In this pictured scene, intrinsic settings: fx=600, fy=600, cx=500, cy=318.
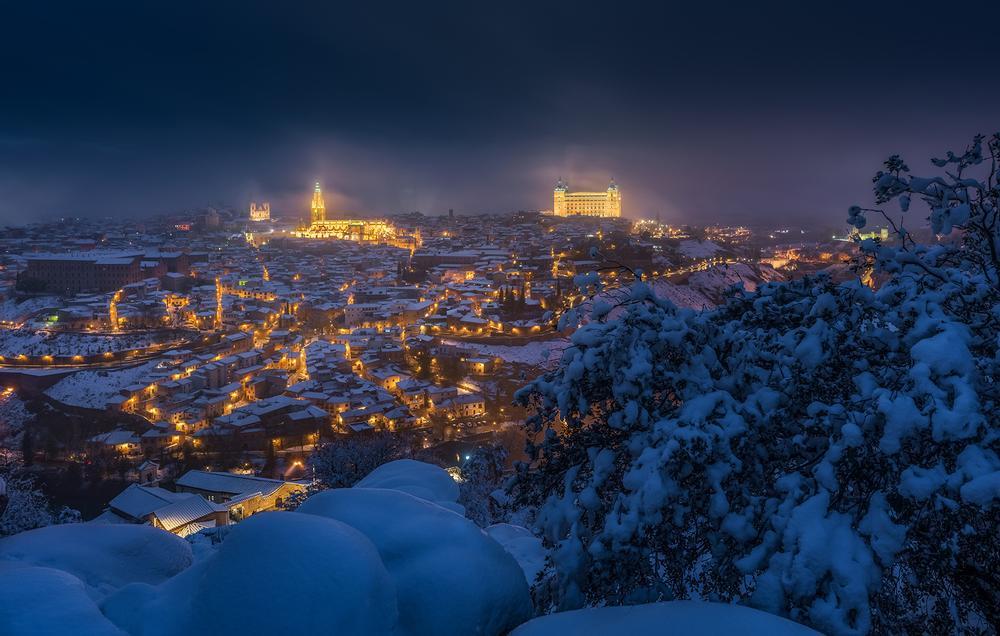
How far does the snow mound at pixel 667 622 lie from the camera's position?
2.35 meters

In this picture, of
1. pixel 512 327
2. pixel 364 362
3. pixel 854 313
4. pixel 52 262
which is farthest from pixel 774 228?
pixel 854 313

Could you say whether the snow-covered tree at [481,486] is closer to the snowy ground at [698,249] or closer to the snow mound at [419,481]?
the snow mound at [419,481]

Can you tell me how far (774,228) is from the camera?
371 ft

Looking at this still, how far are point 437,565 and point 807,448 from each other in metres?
2.06

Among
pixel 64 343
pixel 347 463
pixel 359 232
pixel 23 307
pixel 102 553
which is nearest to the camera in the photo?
pixel 102 553

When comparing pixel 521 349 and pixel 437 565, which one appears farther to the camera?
pixel 521 349

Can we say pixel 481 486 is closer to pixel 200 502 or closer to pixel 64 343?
pixel 200 502

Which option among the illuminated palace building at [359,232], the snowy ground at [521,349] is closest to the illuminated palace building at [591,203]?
the illuminated palace building at [359,232]

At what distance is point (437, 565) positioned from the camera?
289cm

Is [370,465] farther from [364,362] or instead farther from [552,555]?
[364,362]

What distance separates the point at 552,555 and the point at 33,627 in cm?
229

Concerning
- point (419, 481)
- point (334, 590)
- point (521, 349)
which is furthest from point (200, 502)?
point (521, 349)

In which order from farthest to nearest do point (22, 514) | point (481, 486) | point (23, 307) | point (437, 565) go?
point (23, 307), point (481, 486), point (22, 514), point (437, 565)

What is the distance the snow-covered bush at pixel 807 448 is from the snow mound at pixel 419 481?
89 centimetres
